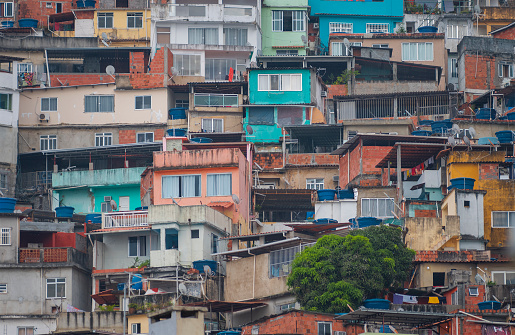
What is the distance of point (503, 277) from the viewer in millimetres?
42344

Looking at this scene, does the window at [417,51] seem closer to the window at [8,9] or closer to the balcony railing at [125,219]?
the balcony railing at [125,219]

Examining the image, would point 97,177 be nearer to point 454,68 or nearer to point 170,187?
point 170,187

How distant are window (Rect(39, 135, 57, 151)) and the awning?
23.8m

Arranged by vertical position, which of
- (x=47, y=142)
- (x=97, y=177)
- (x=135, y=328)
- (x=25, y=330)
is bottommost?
(x=25, y=330)

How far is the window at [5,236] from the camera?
158 ft

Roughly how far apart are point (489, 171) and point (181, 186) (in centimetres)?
1404

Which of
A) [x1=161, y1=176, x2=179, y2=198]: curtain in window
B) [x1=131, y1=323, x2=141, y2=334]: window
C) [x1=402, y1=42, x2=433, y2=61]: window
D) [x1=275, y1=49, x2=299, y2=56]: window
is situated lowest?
[x1=131, y1=323, x2=141, y2=334]: window

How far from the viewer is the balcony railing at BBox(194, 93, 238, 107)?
63688 mm

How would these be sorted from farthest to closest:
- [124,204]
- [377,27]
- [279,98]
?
[377,27] → [279,98] → [124,204]

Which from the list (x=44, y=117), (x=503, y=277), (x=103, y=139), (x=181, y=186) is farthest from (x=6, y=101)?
(x=503, y=277)

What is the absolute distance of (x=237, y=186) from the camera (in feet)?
168

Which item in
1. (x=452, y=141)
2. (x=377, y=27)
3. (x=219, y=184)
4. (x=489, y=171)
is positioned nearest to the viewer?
(x=489, y=171)

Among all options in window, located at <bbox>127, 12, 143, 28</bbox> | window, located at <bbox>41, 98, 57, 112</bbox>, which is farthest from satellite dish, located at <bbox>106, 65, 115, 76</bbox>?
window, located at <bbox>127, 12, 143, 28</bbox>

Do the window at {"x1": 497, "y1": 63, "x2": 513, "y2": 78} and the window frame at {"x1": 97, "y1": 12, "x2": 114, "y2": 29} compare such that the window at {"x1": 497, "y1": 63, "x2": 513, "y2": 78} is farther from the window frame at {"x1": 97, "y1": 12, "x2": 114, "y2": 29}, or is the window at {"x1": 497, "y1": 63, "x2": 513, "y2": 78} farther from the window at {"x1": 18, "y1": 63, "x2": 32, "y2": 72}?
the window at {"x1": 18, "y1": 63, "x2": 32, "y2": 72}
